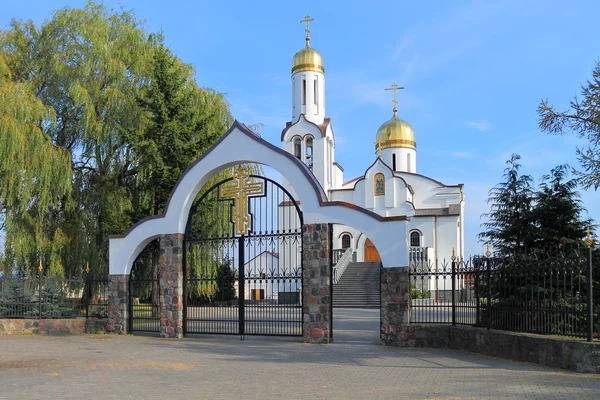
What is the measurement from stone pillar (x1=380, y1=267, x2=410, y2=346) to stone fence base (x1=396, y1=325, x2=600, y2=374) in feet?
0.36

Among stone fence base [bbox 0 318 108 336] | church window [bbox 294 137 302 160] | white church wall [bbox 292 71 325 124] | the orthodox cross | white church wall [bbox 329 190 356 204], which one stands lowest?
stone fence base [bbox 0 318 108 336]

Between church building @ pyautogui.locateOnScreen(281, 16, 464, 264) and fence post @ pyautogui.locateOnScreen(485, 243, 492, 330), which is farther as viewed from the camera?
church building @ pyautogui.locateOnScreen(281, 16, 464, 264)

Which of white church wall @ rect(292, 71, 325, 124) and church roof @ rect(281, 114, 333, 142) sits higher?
white church wall @ rect(292, 71, 325, 124)

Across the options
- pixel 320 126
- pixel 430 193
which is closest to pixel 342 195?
pixel 320 126

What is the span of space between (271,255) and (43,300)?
24.0 feet

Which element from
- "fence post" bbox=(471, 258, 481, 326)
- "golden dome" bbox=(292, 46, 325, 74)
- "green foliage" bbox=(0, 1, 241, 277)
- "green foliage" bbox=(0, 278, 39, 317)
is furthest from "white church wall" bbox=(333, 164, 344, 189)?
"fence post" bbox=(471, 258, 481, 326)

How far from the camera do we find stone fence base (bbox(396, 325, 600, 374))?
1013 cm

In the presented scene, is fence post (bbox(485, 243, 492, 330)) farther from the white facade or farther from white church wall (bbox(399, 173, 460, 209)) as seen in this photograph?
white church wall (bbox(399, 173, 460, 209))

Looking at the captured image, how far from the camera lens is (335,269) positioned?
112 feet

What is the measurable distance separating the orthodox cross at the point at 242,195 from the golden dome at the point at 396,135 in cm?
3120

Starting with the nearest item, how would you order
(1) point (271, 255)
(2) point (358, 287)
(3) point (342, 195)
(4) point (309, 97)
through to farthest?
(1) point (271, 255)
(2) point (358, 287)
(4) point (309, 97)
(3) point (342, 195)

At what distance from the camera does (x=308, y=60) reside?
41000mm

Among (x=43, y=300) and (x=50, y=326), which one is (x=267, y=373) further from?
(x=43, y=300)

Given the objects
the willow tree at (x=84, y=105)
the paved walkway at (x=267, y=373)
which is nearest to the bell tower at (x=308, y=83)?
the willow tree at (x=84, y=105)
